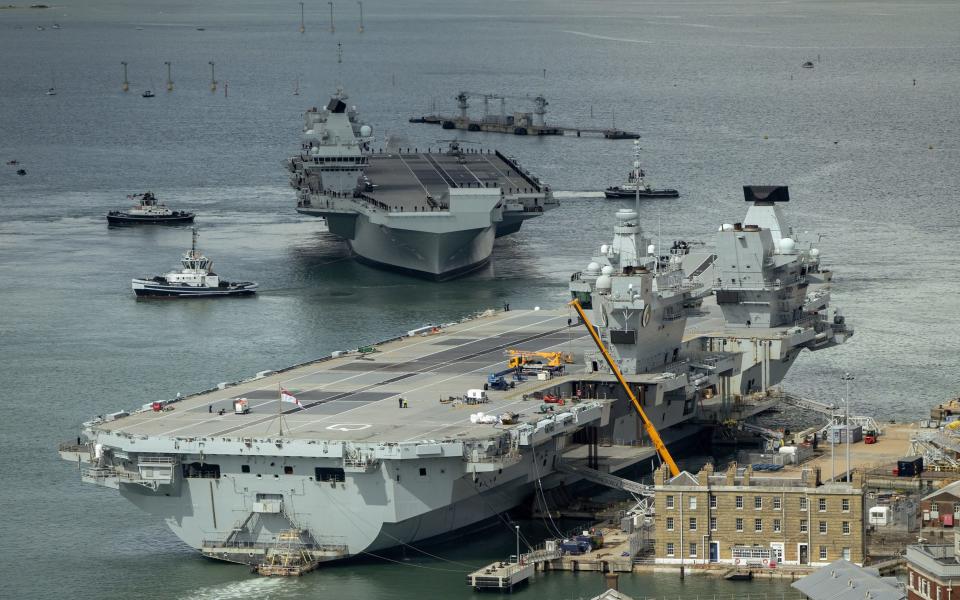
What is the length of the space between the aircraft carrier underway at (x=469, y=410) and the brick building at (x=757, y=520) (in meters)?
4.91

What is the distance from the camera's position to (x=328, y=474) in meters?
57.6

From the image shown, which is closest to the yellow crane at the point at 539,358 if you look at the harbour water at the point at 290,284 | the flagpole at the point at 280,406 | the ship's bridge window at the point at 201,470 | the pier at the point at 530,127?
the flagpole at the point at 280,406

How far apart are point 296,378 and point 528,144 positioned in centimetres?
11265

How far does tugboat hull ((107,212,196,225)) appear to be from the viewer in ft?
433

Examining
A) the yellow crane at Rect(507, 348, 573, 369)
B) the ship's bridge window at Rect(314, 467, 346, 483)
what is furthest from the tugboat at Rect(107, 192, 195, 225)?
the ship's bridge window at Rect(314, 467, 346, 483)

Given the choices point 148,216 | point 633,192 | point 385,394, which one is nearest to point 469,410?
point 385,394

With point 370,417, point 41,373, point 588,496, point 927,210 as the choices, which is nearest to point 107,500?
point 370,417

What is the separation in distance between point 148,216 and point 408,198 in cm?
2338

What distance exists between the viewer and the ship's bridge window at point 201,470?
5834 centimetres

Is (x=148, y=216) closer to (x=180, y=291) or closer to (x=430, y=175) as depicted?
(x=430, y=175)

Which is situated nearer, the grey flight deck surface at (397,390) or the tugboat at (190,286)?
the grey flight deck surface at (397,390)

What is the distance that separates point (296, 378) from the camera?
7031 centimetres

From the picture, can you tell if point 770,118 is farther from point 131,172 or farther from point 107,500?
point 107,500

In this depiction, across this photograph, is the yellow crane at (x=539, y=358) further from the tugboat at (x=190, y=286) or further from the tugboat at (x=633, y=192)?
the tugboat at (x=633, y=192)
